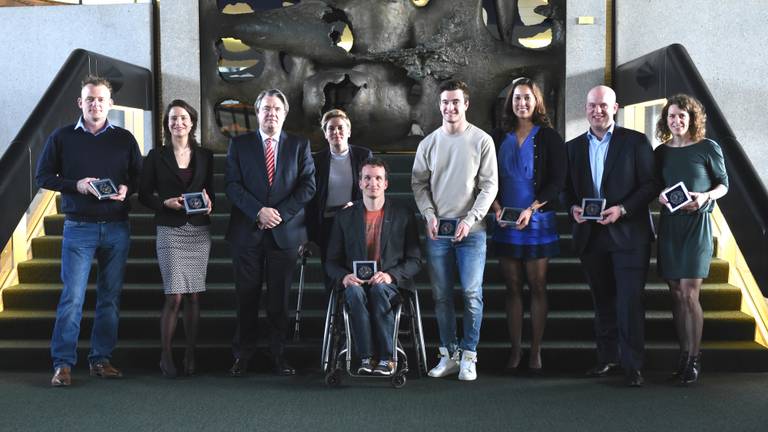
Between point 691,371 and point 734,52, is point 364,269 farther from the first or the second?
point 734,52

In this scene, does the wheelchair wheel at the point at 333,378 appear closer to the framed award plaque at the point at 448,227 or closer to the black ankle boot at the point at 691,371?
the framed award plaque at the point at 448,227

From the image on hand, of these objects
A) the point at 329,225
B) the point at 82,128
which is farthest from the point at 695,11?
the point at 82,128

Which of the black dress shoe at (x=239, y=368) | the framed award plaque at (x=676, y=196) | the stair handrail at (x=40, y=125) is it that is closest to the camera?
the framed award plaque at (x=676, y=196)

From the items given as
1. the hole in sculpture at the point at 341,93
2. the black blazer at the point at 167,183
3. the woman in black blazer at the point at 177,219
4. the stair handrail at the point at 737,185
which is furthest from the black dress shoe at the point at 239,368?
the hole in sculpture at the point at 341,93

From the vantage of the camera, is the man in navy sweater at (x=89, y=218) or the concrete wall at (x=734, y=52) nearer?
the man in navy sweater at (x=89, y=218)

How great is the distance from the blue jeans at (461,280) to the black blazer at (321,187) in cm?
60

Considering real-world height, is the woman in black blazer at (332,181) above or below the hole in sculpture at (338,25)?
below

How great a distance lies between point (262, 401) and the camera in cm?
442

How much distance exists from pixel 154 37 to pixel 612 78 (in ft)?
14.3

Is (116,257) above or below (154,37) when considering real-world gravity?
below

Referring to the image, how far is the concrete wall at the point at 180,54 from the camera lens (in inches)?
339

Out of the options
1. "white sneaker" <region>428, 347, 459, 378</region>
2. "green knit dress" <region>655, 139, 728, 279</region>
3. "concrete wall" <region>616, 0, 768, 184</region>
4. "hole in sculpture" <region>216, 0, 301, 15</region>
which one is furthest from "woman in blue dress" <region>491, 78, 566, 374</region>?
"hole in sculpture" <region>216, 0, 301, 15</region>

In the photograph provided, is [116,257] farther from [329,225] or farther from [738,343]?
[738,343]

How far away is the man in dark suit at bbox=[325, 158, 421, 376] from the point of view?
4.71m
